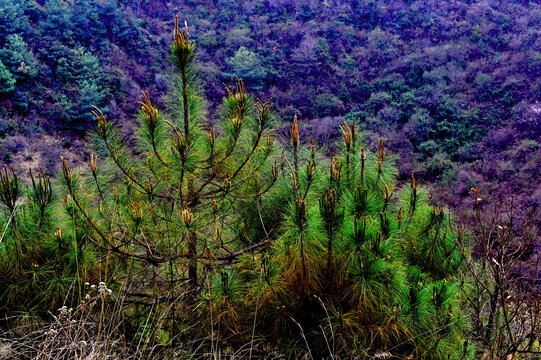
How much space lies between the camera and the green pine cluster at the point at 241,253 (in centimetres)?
187

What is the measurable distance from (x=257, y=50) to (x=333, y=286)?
63.9 feet

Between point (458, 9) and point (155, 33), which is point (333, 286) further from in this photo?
point (458, 9)

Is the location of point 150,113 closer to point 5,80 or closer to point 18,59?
point 5,80

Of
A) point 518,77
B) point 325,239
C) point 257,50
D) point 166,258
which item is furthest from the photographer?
point 257,50

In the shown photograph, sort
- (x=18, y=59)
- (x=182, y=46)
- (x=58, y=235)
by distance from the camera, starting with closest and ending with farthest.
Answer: (x=58, y=235)
(x=182, y=46)
(x=18, y=59)

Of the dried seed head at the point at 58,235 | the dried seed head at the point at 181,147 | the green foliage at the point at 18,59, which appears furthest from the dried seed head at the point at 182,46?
the green foliage at the point at 18,59

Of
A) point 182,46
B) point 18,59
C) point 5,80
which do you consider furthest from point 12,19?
point 182,46

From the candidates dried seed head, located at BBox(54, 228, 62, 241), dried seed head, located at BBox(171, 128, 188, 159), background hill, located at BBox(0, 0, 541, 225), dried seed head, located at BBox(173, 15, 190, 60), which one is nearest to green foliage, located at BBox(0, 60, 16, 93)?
background hill, located at BBox(0, 0, 541, 225)

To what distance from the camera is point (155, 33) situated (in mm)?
20781

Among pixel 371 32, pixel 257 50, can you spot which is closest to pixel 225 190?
pixel 257 50

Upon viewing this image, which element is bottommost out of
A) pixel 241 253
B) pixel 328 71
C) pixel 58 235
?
pixel 241 253

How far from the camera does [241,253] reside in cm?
248

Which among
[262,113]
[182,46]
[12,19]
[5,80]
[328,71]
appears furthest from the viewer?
[328,71]

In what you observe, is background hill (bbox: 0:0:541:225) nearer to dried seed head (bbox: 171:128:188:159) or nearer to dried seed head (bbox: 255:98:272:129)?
dried seed head (bbox: 255:98:272:129)
